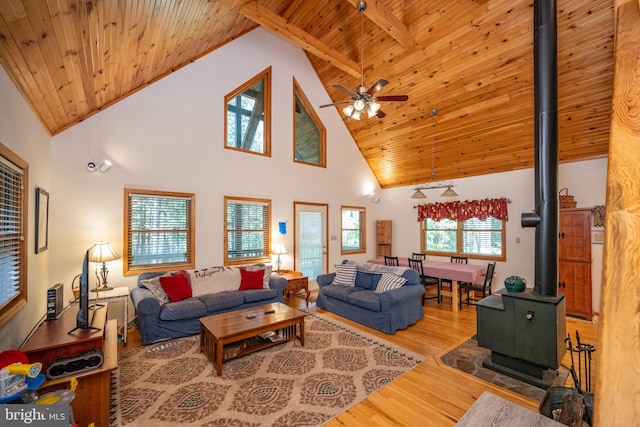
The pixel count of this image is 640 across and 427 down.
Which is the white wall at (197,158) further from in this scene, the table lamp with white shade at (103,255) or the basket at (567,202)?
the basket at (567,202)

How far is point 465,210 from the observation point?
6.21m

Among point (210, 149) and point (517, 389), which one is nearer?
point (517, 389)

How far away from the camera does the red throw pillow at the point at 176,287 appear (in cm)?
391

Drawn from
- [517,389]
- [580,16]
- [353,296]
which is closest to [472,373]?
[517,389]

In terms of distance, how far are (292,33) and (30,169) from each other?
151 inches

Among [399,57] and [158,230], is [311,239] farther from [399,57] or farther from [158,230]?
[399,57]

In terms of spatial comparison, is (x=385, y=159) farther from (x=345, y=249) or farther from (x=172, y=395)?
(x=172, y=395)

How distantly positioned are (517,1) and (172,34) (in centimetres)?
422

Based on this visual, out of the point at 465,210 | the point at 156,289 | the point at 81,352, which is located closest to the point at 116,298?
the point at 156,289

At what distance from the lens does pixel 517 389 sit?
258 centimetres

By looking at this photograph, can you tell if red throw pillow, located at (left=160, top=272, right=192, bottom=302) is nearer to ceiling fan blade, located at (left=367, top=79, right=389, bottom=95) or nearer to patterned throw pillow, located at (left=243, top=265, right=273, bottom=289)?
patterned throw pillow, located at (left=243, top=265, right=273, bottom=289)

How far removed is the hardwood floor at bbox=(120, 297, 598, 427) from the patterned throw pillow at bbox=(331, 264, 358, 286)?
1.07 meters

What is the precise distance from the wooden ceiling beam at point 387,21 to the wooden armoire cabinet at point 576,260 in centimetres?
368

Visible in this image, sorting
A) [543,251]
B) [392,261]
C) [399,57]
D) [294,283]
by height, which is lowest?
[294,283]
